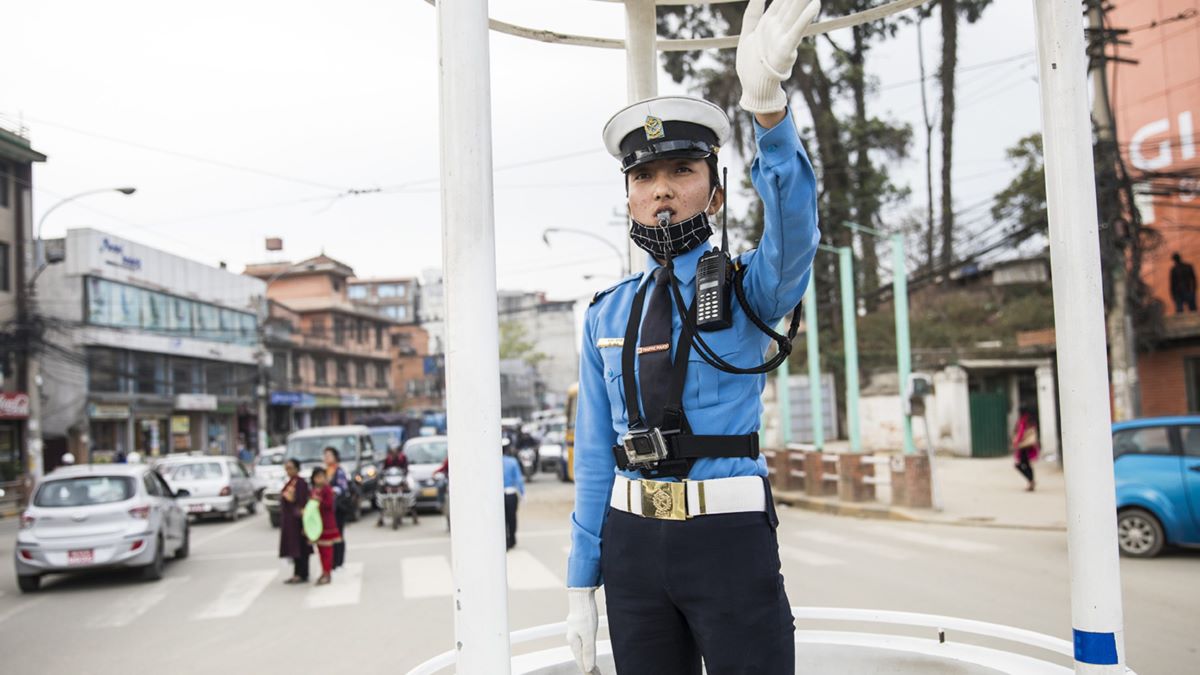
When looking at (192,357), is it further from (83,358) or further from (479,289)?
(479,289)

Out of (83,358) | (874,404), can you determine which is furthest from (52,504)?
(83,358)

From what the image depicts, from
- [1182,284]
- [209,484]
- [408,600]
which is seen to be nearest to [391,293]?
[209,484]

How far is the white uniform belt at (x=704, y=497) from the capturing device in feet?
7.17

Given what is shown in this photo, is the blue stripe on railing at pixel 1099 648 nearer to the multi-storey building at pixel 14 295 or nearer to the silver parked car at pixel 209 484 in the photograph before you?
the silver parked car at pixel 209 484

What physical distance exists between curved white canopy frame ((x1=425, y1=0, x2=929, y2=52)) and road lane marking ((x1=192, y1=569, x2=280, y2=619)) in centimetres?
709

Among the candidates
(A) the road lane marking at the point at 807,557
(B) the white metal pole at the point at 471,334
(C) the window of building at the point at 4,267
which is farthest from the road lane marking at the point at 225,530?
(B) the white metal pole at the point at 471,334

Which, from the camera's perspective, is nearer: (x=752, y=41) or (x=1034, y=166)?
(x=752, y=41)

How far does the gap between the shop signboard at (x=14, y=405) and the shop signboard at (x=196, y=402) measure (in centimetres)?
1348

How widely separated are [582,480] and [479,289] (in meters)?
0.88

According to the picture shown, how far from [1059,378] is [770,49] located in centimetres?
131

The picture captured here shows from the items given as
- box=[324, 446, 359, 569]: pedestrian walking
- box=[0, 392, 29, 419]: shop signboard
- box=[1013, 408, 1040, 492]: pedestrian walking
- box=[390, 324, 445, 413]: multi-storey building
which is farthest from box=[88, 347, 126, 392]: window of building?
box=[390, 324, 445, 413]: multi-storey building

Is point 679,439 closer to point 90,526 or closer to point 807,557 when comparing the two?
→ point 807,557

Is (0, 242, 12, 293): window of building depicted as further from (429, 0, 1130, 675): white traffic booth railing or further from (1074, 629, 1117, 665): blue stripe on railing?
(1074, 629, 1117, 665): blue stripe on railing

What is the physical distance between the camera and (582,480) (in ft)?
8.28
